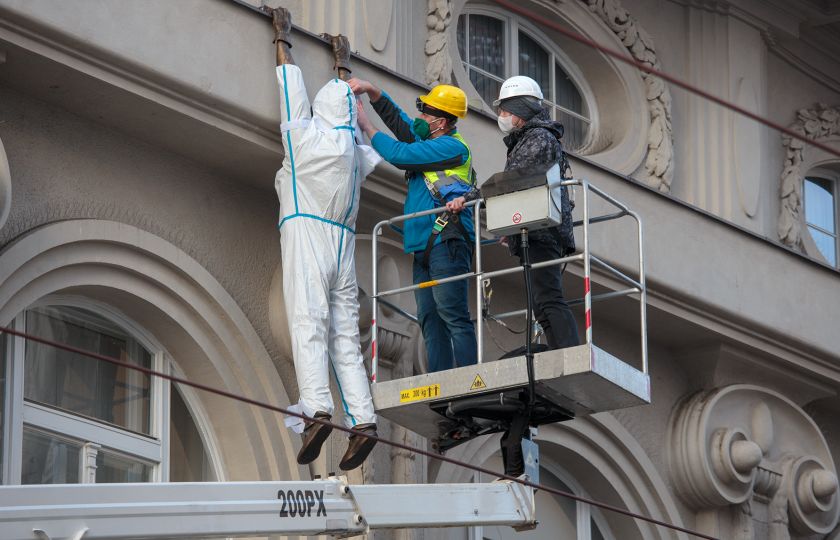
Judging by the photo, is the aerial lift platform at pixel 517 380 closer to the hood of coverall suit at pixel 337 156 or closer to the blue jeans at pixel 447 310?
the blue jeans at pixel 447 310

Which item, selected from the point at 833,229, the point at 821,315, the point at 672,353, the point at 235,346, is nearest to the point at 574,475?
the point at 672,353

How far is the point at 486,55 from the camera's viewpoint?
57.8ft

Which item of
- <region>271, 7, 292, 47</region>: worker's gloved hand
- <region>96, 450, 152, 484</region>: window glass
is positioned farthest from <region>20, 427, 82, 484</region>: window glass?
<region>271, 7, 292, 47</region>: worker's gloved hand

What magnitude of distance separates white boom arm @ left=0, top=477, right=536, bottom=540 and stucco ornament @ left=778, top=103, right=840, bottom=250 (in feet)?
25.1

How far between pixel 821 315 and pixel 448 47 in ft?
13.3

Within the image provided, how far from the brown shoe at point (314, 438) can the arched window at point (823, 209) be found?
867 centimetres

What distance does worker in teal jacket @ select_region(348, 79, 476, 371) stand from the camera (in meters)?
13.4

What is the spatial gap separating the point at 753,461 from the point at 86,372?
6.28 m

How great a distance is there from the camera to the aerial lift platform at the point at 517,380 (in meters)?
12.4

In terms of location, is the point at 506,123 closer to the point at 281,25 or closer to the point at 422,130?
the point at 422,130

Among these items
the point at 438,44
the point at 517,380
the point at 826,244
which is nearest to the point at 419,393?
the point at 517,380

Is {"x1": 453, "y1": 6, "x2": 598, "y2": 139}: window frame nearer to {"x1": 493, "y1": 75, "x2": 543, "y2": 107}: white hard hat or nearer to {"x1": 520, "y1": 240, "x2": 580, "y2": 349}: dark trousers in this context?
{"x1": 493, "y1": 75, "x2": 543, "y2": 107}: white hard hat

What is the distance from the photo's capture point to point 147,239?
13.2 m

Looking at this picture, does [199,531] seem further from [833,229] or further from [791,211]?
[833,229]
